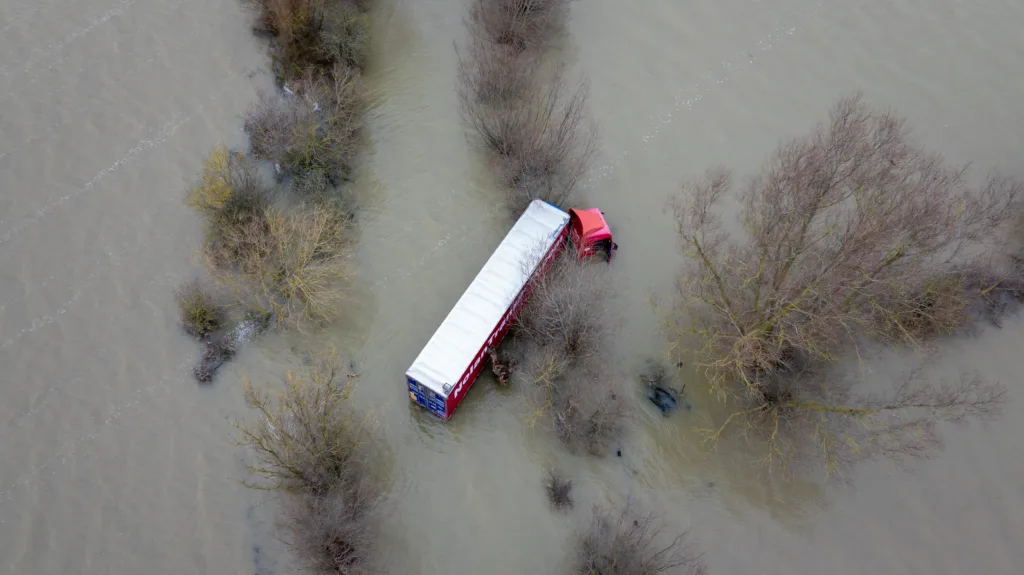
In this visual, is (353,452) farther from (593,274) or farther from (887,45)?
(887,45)

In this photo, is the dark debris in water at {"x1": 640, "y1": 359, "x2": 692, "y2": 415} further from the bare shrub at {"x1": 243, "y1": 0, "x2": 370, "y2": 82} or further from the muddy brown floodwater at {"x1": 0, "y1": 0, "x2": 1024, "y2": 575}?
the bare shrub at {"x1": 243, "y1": 0, "x2": 370, "y2": 82}

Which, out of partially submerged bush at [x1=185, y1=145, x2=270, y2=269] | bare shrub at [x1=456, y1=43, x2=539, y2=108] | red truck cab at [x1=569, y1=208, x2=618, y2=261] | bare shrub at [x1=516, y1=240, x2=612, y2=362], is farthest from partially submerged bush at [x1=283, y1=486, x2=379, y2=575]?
bare shrub at [x1=456, y1=43, x2=539, y2=108]

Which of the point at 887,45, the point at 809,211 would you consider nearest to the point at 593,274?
the point at 809,211

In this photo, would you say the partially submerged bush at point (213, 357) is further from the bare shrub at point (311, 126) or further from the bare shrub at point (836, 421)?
the bare shrub at point (836, 421)

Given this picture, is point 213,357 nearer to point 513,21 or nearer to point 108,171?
point 108,171

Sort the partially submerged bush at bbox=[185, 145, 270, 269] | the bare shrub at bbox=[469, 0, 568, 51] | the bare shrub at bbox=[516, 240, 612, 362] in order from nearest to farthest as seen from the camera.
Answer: the bare shrub at bbox=[516, 240, 612, 362] → the partially submerged bush at bbox=[185, 145, 270, 269] → the bare shrub at bbox=[469, 0, 568, 51]
